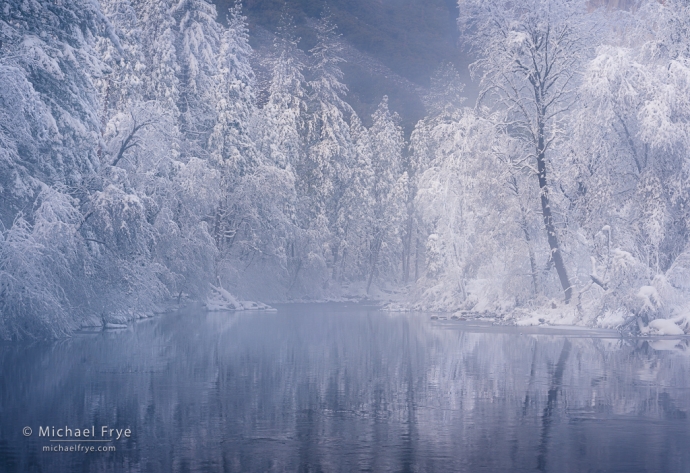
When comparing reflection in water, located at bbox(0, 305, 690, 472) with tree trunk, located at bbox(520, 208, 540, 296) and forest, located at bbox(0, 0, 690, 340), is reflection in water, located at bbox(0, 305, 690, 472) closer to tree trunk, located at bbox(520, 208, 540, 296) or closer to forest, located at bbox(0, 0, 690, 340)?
forest, located at bbox(0, 0, 690, 340)

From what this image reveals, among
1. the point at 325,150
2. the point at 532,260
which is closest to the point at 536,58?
the point at 532,260

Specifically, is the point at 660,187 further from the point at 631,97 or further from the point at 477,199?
the point at 477,199

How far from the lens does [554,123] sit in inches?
1528

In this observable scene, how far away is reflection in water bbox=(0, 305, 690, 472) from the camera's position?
446 inches

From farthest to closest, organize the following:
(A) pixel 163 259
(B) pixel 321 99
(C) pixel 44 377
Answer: (B) pixel 321 99, (A) pixel 163 259, (C) pixel 44 377

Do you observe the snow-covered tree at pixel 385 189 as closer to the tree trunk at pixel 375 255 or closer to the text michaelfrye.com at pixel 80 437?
the tree trunk at pixel 375 255

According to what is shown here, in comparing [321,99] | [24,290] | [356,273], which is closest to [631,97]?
[24,290]

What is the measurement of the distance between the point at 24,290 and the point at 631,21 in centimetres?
2888

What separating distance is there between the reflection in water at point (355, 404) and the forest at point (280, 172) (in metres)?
4.42

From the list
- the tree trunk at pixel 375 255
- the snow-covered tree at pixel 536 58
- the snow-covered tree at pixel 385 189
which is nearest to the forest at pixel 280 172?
the snow-covered tree at pixel 536 58

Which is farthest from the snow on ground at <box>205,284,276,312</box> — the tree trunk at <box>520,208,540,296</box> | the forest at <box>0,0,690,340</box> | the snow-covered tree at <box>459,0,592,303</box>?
the snow-covered tree at <box>459,0,592,303</box>

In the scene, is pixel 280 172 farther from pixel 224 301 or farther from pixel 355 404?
pixel 355 404

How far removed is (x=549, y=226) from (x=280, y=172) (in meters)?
23.2

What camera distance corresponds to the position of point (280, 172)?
57.0 metres
